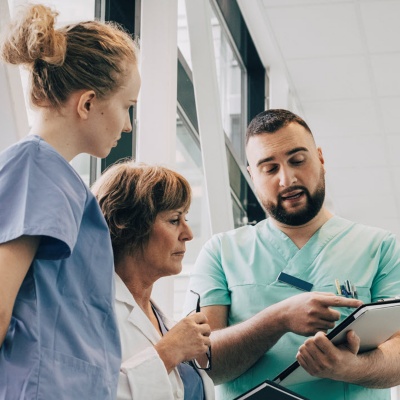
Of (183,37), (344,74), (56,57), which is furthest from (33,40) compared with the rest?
(344,74)

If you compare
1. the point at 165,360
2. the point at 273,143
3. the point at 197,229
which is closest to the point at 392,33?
the point at 197,229

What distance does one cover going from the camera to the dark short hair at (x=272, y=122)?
6.38 ft

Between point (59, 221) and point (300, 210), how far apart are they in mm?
886

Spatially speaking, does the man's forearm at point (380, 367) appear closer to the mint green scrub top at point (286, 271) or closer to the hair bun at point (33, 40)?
the mint green scrub top at point (286, 271)

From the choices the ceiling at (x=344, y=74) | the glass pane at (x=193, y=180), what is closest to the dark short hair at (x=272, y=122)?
the glass pane at (x=193, y=180)

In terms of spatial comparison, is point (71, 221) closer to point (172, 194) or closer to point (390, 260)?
point (172, 194)

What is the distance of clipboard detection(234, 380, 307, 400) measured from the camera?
1.36m

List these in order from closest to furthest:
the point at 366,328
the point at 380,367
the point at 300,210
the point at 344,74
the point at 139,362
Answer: the point at 139,362, the point at 366,328, the point at 380,367, the point at 300,210, the point at 344,74

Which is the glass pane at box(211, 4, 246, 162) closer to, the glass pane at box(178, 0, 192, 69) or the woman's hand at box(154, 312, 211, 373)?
the glass pane at box(178, 0, 192, 69)

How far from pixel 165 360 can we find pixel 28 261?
1.35 ft

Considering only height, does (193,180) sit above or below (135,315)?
above

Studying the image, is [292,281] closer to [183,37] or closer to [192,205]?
[183,37]

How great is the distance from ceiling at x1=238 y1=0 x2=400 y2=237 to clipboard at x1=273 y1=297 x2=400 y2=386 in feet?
8.38

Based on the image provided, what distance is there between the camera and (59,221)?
106 centimetres
